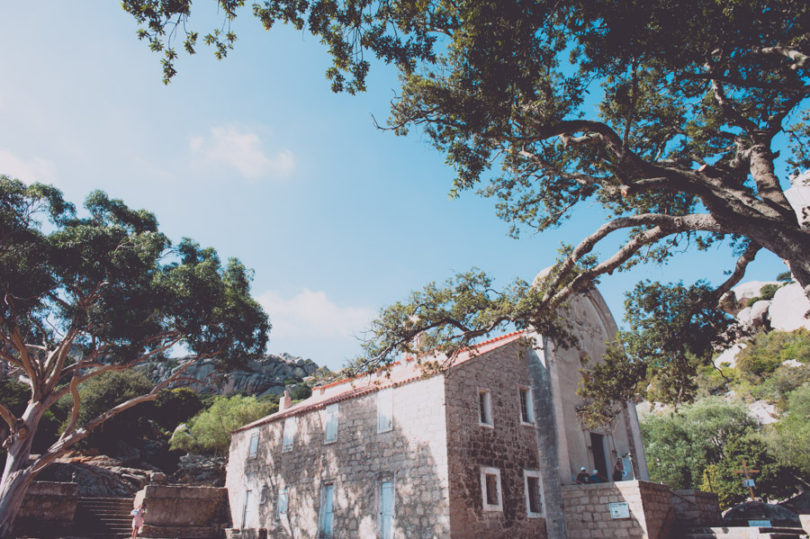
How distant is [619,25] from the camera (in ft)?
23.3

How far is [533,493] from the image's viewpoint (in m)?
16.2

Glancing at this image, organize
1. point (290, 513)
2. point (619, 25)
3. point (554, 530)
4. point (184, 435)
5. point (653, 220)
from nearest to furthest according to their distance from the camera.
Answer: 1. point (619, 25)
2. point (653, 220)
3. point (554, 530)
4. point (290, 513)
5. point (184, 435)

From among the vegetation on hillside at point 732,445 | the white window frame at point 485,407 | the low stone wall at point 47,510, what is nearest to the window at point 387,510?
the white window frame at point 485,407

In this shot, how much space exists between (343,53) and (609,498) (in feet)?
49.2

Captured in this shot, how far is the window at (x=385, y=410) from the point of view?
16656 mm

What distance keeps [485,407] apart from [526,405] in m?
2.37

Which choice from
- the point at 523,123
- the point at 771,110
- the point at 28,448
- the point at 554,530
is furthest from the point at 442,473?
the point at 28,448

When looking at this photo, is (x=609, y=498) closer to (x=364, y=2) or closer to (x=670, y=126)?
(x=670, y=126)

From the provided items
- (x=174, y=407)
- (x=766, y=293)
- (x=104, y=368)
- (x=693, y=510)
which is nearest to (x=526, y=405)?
(x=693, y=510)

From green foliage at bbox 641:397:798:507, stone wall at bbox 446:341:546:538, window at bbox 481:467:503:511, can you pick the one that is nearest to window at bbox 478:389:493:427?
stone wall at bbox 446:341:546:538

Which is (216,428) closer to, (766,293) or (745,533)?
(745,533)

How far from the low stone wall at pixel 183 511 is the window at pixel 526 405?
15.3 m

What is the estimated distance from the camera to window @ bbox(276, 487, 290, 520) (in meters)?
19.7

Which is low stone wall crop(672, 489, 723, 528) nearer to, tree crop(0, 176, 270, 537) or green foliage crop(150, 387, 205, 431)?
tree crop(0, 176, 270, 537)
